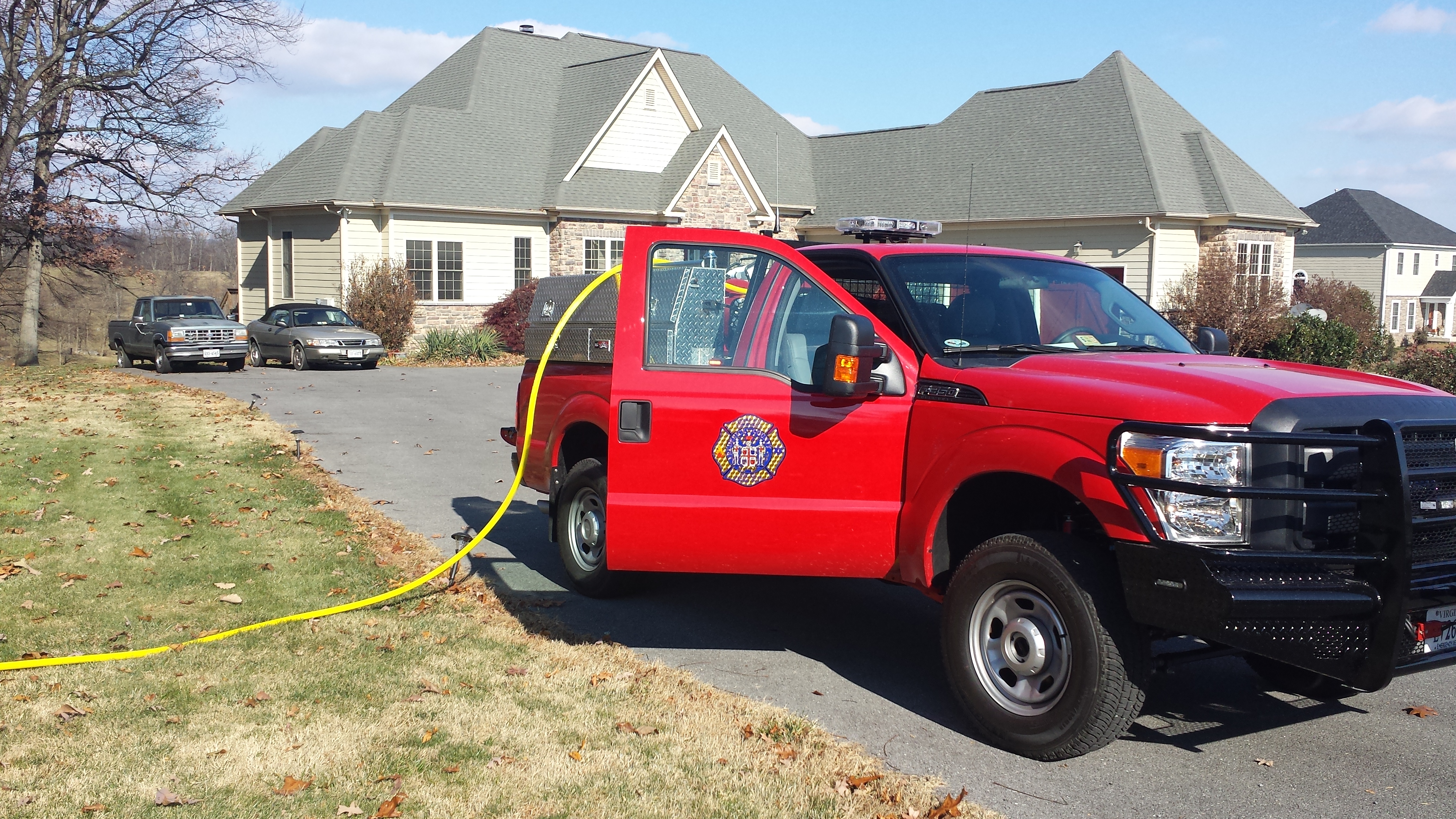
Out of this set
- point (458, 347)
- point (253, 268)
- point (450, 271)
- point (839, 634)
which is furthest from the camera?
point (253, 268)

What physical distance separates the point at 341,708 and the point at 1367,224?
70253 millimetres

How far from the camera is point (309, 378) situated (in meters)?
23.2

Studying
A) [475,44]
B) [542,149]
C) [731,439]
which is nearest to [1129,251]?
[542,149]

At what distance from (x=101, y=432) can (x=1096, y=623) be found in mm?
13498

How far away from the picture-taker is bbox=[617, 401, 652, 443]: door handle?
223 inches

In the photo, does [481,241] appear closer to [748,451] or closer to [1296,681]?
[748,451]

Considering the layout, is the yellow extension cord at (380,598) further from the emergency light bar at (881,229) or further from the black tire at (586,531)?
the emergency light bar at (881,229)

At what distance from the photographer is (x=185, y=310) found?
998 inches

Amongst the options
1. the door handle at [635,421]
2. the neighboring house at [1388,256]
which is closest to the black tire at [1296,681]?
the door handle at [635,421]

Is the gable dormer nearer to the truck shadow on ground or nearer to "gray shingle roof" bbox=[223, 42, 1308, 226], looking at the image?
"gray shingle roof" bbox=[223, 42, 1308, 226]

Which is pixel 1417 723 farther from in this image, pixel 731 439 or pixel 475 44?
pixel 475 44

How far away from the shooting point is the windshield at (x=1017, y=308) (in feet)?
18.7

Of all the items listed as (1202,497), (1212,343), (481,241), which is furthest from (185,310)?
(1202,497)

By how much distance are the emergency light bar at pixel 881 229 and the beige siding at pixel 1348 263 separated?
206ft
